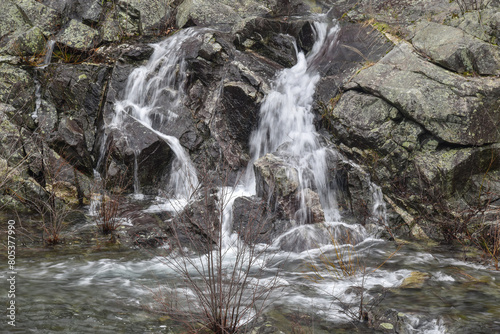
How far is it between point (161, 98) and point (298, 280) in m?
6.26

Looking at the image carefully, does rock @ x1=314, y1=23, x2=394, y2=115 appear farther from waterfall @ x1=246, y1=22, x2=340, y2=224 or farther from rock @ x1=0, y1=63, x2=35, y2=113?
rock @ x1=0, y1=63, x2=35, y2=113

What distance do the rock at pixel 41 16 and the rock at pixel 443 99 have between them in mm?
9175

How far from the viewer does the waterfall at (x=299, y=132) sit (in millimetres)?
7758

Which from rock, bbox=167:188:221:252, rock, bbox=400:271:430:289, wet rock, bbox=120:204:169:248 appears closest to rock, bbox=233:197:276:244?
rock, bbox=167:188:221:252

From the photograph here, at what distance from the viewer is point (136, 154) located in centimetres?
836

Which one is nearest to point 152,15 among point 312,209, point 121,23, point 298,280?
point 121,23

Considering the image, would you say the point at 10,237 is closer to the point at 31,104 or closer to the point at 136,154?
the point at 136,154

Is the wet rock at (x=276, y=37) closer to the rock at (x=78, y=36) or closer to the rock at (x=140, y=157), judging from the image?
the rock at (x=140, y=157)

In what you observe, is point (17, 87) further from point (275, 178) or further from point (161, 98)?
point (275, 178)

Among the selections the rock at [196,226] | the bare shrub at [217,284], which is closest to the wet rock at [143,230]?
the rock at [196,226]

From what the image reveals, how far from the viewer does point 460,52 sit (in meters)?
7.74

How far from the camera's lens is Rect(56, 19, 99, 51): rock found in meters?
10.4

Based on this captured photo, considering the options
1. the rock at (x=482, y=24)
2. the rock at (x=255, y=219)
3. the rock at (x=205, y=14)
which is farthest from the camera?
the rock at (x=205, y=14)

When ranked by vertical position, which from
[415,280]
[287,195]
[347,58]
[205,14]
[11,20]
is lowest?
[415,280]
